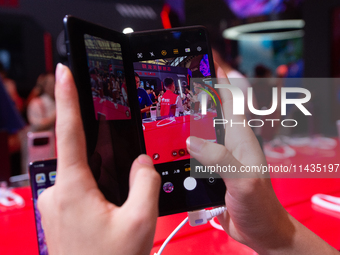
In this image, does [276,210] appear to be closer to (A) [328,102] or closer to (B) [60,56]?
(A) [328,102]

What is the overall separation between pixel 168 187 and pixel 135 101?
0.18 metres

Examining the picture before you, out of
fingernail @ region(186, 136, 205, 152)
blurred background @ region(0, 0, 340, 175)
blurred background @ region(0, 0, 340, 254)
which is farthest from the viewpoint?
blurred background @ region(0, 0, 340, 175)

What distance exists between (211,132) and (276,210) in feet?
0.66

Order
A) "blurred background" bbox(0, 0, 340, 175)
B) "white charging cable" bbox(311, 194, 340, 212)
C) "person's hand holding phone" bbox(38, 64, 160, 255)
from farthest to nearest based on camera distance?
"blurred background" bbox(0, 0, 340, 175), "white charging cable" bbox(311, 194, 340, 212), "person's hand holding phone" bbox(38, 64, 160, 255)

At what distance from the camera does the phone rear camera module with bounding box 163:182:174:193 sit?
0.52 metres

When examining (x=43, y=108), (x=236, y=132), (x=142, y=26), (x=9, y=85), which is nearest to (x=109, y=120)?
(x=236, y=132)

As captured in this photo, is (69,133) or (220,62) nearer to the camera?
(69,133)

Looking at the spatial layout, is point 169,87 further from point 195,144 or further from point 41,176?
point 41,176

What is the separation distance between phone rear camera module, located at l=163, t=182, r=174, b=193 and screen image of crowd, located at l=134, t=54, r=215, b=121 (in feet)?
0.44

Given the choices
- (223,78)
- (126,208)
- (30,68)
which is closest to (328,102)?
(223,78)

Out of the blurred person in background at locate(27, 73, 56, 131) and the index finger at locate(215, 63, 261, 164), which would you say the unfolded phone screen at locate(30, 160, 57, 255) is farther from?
the blurred person in background at locate(27, 73, 56, 131)

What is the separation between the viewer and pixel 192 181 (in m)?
0.54

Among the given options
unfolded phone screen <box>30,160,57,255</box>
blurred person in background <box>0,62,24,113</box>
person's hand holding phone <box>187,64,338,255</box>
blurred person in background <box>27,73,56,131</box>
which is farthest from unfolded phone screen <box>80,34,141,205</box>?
blurred person in background <box>27,73,56,131</box>

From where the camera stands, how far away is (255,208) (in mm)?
486
